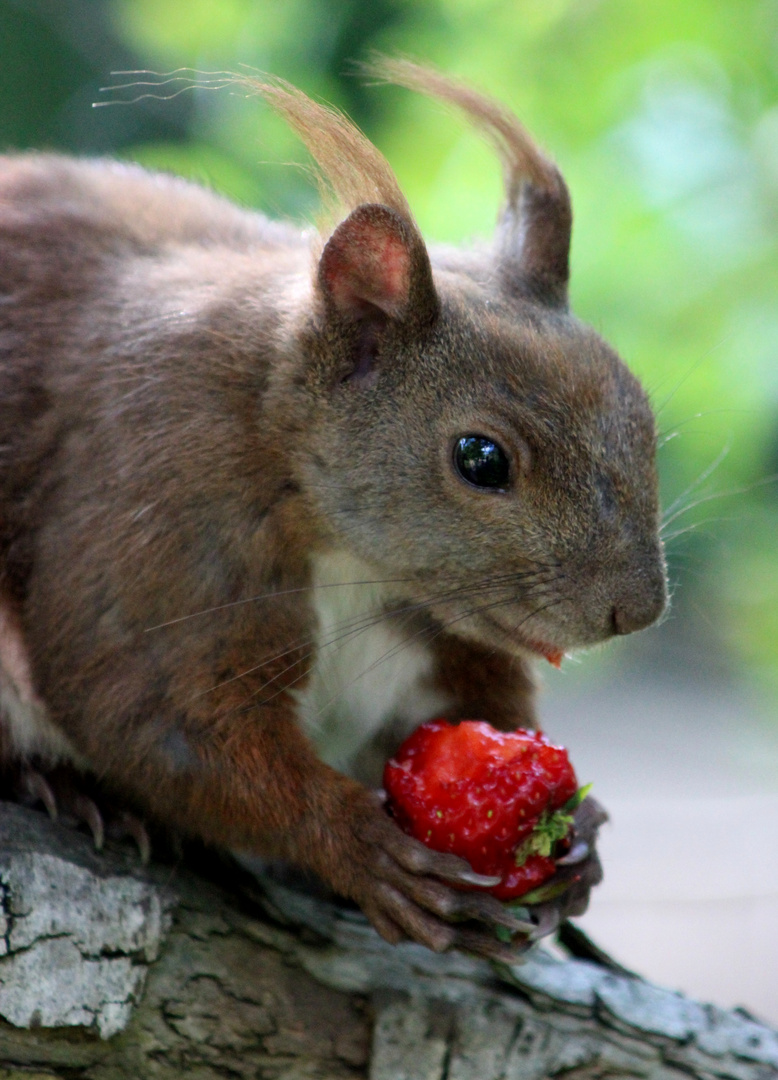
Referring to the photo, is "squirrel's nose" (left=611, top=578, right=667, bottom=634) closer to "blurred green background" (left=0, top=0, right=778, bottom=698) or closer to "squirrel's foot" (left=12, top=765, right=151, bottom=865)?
"squirrel's foot" (left=12, top=765, right=151, bottom=865)

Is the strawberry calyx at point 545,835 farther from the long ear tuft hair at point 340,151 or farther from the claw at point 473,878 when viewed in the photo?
the long ear tuft hair at point 340,151

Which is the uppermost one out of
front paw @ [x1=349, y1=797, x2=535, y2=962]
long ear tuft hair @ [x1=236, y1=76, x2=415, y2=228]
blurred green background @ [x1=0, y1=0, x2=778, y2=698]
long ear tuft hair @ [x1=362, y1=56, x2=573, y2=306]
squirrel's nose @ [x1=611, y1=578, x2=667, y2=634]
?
blurred green background @ [x1=0, y1=0, x2=778, y2=698]

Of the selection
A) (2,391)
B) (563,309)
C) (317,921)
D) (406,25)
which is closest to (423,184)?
(406,25)

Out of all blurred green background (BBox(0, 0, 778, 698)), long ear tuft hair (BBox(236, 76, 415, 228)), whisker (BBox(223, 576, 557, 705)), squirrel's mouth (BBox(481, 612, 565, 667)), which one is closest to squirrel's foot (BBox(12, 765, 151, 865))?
whisker (BBox(223, 576, 557, 705))

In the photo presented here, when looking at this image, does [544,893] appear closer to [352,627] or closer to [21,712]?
[352,627]

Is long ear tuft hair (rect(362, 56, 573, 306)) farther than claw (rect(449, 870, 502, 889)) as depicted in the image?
Yes

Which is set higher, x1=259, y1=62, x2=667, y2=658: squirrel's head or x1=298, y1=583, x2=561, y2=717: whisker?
x1=259, y1=62, x2=667, y2=658: squirrel's head

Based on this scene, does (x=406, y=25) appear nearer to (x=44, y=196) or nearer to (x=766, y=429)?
(x=766, y=429)

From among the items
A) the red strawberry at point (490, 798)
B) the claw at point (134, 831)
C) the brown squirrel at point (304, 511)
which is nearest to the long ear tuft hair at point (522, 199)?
the brown squirrel at point (304, 511)
